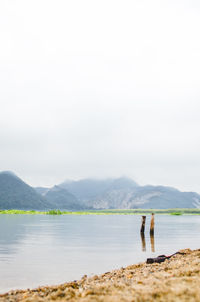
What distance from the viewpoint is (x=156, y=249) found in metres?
34.1

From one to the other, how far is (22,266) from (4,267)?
114cm

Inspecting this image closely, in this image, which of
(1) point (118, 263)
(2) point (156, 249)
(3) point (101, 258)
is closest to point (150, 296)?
(1) point (118, 263)

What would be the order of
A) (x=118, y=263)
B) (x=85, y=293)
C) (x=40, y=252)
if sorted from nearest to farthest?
(x=85, y=293)
(x=118, y=263)
(x=40, y=252)

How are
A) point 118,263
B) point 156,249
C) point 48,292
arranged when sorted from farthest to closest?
1. point 156,249
2. point 118,263
3. point 48,292

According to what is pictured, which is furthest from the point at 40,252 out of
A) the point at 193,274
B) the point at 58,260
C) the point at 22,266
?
the point at 193,274

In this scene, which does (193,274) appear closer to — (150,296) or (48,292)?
(150,296)

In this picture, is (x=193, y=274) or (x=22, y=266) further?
(x=22, y=266)

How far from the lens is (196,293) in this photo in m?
10.4

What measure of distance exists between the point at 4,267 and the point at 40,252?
8.35m

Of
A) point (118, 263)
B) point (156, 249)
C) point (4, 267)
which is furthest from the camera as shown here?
point (156, 249)

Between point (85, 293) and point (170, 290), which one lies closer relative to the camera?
point (170, 290)

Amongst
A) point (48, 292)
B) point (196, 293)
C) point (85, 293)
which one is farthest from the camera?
point (48, 292)

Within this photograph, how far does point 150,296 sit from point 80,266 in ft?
41.1

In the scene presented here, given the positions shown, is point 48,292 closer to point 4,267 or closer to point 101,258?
point 4,267
